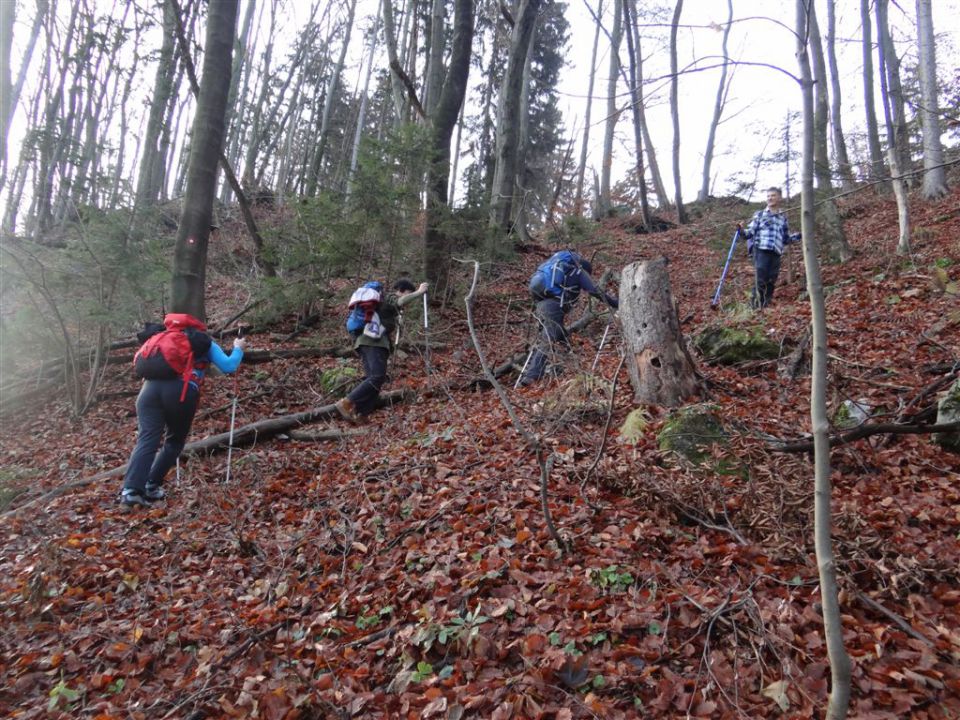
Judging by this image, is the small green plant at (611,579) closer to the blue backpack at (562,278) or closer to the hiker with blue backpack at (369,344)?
the blue backpack at (562,278)

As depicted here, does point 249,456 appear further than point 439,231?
No

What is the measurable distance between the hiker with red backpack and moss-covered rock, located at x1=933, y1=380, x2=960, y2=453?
6.52 m

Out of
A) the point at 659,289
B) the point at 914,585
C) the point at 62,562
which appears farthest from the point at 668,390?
the point at 62,562

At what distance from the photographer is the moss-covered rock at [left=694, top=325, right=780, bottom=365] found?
6180mm

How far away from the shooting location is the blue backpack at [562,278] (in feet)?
23.2

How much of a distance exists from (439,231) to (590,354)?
151 inches

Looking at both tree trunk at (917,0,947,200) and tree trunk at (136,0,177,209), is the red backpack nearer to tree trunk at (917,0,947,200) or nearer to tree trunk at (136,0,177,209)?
tree trunk at (136,0,177,209)

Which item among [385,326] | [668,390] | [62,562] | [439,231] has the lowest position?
[62,562]

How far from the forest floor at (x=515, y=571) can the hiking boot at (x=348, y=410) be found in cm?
55

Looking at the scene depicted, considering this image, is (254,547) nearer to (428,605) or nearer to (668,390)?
(428,605)

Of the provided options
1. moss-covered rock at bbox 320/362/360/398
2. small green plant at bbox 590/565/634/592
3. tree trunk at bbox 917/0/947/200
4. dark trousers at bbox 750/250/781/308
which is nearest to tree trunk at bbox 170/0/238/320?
moss-covered rock at bbox 320/362/360/398

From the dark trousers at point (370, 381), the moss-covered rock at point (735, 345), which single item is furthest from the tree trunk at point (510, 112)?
the moss-covered rock at point (735, 345)

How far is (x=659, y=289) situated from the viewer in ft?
18.1

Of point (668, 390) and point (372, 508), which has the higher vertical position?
point (668, 390)
